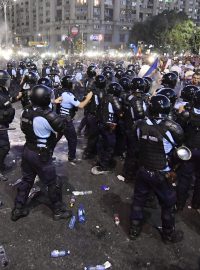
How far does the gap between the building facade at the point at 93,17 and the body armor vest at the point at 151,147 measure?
10626 cm

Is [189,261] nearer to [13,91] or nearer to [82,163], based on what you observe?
[82,163]

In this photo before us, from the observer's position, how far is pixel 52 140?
16.4 feet

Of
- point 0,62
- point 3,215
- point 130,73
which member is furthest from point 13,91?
point 0,62

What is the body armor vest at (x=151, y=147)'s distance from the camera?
4262 mm

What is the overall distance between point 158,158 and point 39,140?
1810 millimetres

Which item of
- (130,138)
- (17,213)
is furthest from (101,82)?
(17,213)

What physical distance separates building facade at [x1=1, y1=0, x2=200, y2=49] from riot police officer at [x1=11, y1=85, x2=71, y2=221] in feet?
347

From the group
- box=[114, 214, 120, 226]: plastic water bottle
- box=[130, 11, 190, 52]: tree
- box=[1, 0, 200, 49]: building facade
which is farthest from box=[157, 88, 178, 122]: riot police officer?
box=[1, 0, 200, 49]: building facade

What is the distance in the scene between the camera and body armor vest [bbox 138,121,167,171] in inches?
168

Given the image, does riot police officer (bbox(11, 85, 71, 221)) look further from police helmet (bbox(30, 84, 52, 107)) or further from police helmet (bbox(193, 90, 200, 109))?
police helmet (bbox(193, 90, 200, 109))

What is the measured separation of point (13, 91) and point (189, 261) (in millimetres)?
15202

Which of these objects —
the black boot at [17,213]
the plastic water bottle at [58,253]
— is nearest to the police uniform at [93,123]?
the black boot at [17,213]

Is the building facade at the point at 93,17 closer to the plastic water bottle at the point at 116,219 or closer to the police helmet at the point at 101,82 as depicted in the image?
the police helmet at the point at 101,82

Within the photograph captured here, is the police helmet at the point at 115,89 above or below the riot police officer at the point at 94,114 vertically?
above
